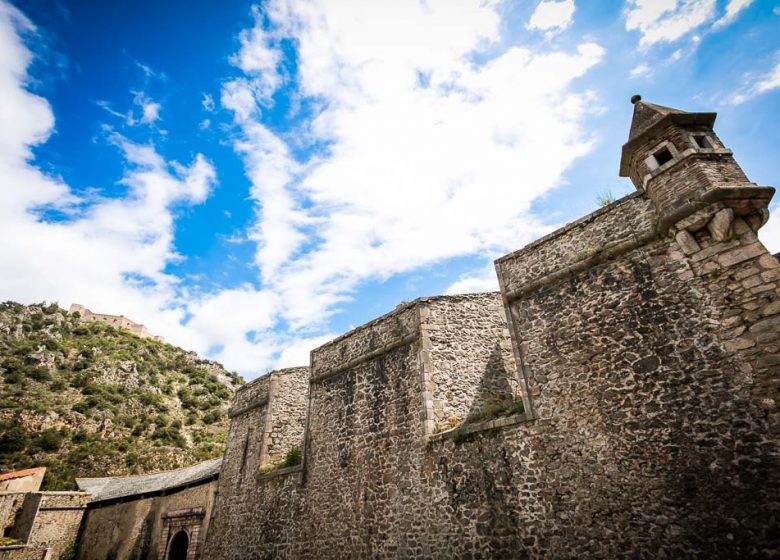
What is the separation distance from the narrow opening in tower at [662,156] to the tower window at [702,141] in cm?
51

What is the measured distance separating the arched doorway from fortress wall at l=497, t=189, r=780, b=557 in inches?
726

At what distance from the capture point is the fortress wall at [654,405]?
20.6 ft

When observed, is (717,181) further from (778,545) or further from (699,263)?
(778,545)

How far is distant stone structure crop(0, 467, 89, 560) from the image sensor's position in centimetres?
2322

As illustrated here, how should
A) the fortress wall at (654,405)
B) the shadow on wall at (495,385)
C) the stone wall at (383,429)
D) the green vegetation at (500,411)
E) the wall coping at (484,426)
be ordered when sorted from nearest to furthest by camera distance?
the fortress wall at (654,405) → the wall coping at (484,426) → the green vegetation at (500,411) → the stone wall at (383,429) → the shadow on wall at (495,385)

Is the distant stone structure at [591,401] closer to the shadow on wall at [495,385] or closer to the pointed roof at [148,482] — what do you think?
the shadow on wall at [495,385]

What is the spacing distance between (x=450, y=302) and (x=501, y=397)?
3.39m

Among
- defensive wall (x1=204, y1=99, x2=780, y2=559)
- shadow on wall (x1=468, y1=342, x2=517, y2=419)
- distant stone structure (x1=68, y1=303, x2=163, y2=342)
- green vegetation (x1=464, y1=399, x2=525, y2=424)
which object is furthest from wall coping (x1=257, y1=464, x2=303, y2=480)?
distant stone structure (x1=68, y1=303, x2=163, y2=342)

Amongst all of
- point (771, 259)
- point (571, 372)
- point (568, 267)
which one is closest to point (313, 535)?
point (571, 372)

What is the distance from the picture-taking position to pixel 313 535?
1300 centimetres

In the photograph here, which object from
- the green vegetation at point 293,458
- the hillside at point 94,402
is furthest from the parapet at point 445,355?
the hillside at point 94,402

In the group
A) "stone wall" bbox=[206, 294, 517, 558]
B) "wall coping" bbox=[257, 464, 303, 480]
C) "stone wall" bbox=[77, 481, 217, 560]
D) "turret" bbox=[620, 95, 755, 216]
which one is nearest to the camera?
"turret" bbox=[620, 95, 755, 216]

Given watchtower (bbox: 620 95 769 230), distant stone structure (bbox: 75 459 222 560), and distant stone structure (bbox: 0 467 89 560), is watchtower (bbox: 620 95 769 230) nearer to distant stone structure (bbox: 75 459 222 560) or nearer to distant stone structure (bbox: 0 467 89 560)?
distant stone structure (bbox: 75 459 222 560)

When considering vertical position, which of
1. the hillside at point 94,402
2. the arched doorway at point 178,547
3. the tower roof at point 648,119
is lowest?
the arched doorway at point 178,547
